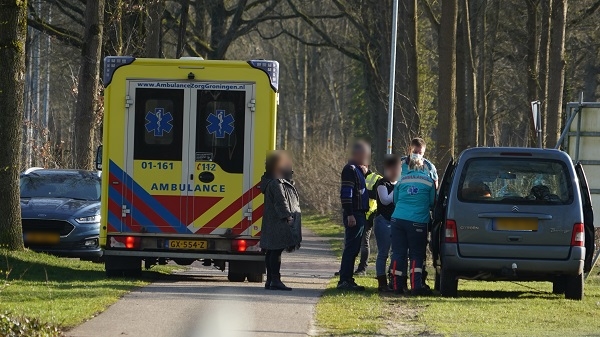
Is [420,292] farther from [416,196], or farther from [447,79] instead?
[447,79]

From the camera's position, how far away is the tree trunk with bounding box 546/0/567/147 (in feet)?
92.5

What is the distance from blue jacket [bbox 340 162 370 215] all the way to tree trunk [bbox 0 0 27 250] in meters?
5.03

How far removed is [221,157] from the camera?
16.1 m

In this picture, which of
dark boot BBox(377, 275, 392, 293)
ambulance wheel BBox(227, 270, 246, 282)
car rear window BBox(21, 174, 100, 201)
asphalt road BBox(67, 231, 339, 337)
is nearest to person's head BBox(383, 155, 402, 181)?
dark boot BBox(377, 275, 392, 293)

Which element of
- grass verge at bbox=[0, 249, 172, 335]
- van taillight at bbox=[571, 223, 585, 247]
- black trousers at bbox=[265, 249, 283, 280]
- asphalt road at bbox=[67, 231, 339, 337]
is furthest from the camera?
black trousers at bbox=[265, 249, 283, 280]

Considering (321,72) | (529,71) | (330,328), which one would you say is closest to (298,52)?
(321,72)

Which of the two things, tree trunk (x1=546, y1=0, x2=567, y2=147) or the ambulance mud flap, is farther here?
tree trunk (x1=546, y1=0, x2=567, y2=147)

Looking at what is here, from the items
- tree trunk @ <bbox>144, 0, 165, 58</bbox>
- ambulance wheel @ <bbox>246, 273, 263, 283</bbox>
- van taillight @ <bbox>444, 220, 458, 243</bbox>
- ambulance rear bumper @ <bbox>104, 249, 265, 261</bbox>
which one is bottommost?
ambulance wheel @ <bbox>246, 273, 263, 283</bbox>

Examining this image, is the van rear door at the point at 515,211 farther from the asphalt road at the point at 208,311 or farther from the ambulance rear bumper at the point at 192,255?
the ambulance rear bumper at the point at 192,255

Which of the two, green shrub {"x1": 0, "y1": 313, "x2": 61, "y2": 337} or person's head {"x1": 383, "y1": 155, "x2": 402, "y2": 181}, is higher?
person's head {"x1": 383, "y1": 155, "x2": 402, "y2": 181}

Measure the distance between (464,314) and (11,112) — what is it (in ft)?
25.7

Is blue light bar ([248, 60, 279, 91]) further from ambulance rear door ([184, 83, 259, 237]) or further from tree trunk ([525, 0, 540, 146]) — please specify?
tree trunk ([525, 0, 540, 146])

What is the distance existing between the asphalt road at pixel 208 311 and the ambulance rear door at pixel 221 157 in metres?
0.90

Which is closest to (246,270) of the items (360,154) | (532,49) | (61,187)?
(360,154)
